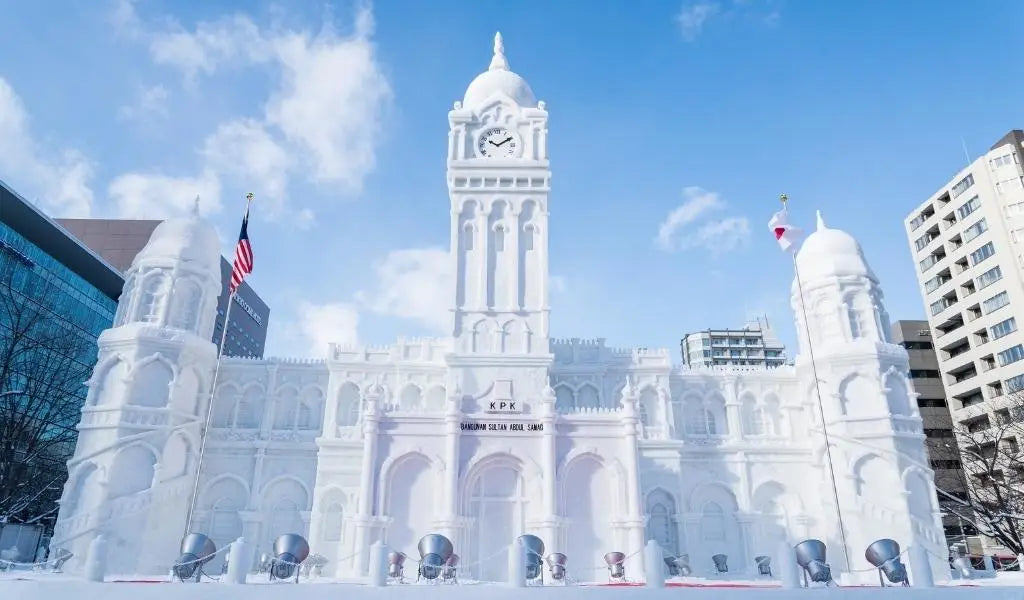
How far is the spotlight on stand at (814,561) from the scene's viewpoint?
17.5 meters

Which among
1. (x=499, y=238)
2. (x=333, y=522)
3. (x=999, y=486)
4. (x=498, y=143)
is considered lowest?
(x=333, y=522)

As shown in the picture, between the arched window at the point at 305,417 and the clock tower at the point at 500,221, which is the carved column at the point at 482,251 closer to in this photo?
the clock tower at the point at 500,221

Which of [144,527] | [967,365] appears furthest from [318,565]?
[967,365]

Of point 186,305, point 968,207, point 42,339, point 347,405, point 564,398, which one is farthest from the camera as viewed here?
point 968,207

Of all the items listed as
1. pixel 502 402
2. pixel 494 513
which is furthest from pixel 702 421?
pixel 494 513

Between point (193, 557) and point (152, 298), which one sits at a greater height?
point (152, 298)

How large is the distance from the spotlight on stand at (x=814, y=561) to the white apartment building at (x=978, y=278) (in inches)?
1809

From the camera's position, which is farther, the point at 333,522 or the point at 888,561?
the point at 333,522

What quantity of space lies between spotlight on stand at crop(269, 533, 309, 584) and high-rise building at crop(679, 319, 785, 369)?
103 m

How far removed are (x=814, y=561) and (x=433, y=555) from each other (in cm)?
1135

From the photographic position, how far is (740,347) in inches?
4540

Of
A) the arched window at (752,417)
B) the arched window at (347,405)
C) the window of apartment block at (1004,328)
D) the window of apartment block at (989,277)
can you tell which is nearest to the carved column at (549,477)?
the arched window at (347,405)

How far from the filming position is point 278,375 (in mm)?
36688

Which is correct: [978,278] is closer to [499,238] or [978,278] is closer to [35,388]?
[499,238]
